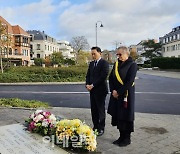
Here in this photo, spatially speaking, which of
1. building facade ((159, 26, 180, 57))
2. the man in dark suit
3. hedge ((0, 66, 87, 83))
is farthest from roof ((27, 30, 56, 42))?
the man in dark suit

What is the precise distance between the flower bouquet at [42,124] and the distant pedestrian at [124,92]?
1.29m

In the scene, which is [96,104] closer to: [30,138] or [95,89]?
[95,89]

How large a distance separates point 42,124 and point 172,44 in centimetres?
6798

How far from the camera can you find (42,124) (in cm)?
463

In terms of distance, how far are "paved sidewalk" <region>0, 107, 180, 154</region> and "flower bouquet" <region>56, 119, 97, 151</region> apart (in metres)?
0.45

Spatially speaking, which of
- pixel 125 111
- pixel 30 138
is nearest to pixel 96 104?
pixel 125 111

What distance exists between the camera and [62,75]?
21.7 m

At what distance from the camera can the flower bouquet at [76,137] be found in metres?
4.08

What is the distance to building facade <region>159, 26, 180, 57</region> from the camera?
6494cm

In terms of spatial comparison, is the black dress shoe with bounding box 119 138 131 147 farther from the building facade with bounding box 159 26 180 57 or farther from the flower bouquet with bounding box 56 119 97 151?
the building facade with bounding box 159 26 180 57

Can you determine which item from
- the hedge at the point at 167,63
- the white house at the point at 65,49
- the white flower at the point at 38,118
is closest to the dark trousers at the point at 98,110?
the white flower at the point at 38,118

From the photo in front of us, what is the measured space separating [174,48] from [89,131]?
221 ft

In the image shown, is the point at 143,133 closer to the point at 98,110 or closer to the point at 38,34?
the point at 98,110

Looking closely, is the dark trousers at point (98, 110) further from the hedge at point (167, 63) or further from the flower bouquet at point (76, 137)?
the hedge at point (167, 63)
